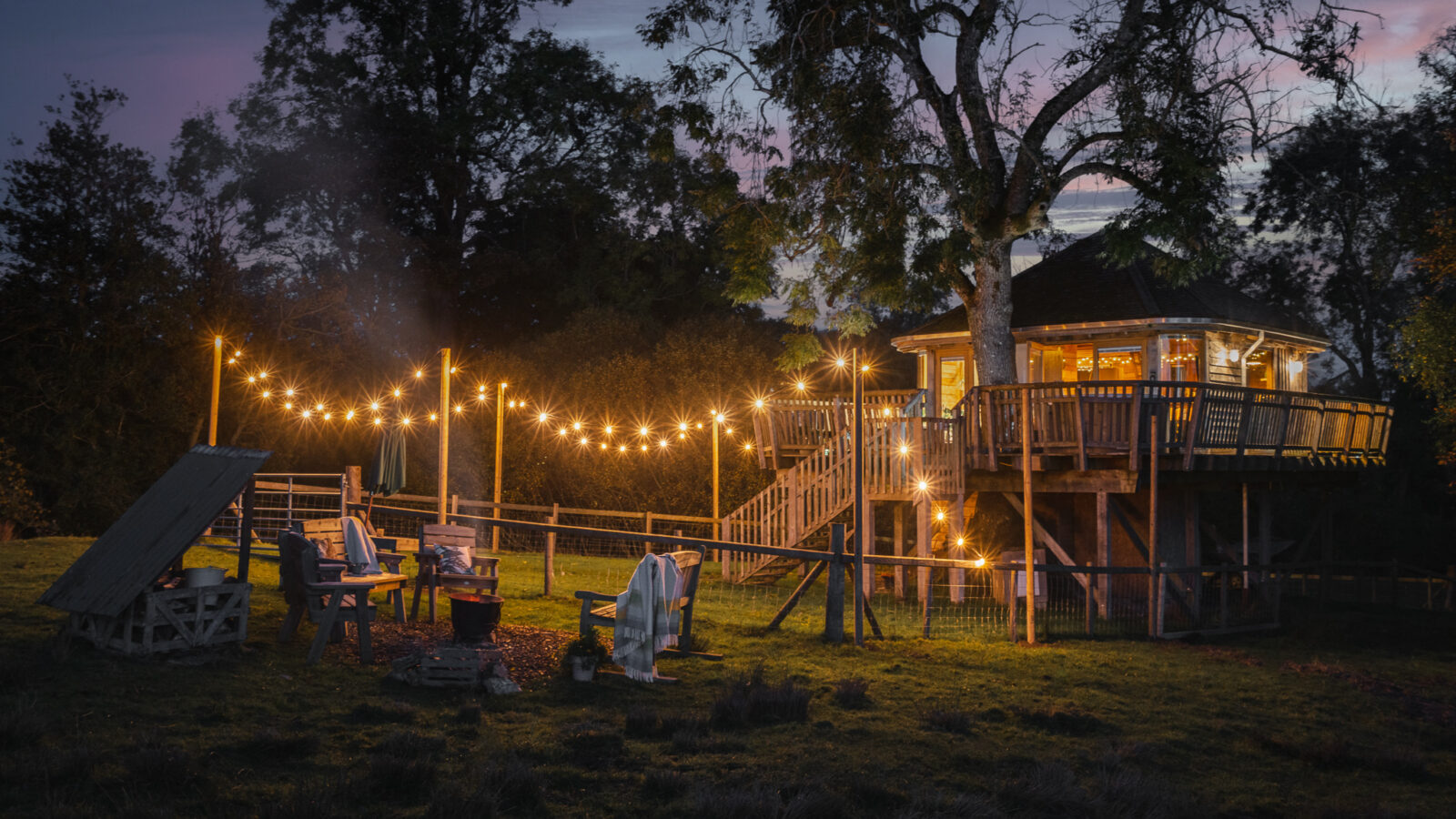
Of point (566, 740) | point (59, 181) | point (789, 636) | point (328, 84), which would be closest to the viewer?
point (566, 740)

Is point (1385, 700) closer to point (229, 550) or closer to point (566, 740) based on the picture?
point (566, 740)

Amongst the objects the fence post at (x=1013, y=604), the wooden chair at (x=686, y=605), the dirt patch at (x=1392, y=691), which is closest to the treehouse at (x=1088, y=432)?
the fence post at (x=1013, y=604)

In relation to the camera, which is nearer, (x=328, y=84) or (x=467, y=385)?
(x=467, y=385)

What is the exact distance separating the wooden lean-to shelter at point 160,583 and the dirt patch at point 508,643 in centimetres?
129

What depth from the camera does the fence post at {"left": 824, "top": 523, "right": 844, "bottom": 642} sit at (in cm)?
1191

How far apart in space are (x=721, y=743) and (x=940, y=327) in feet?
59.2

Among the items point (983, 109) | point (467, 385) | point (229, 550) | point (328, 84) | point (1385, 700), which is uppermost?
point (328, 84)

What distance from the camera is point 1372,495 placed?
104 ft

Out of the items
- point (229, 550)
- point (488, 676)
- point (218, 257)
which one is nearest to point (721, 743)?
point (488, 676)

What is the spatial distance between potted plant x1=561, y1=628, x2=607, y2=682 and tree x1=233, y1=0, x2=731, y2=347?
26.2 metres

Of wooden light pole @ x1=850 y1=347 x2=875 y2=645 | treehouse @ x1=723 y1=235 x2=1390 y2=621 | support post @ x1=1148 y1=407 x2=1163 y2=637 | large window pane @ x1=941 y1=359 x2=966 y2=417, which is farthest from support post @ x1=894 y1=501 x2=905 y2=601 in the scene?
wooden light pole @ x1=850 y1=347 x2=875 y2=645

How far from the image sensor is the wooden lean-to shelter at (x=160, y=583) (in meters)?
8.60

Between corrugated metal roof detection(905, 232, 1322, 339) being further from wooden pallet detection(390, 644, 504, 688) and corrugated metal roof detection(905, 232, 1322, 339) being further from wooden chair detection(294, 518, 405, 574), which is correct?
wooden pallet detection(390, 644, 504, 688)

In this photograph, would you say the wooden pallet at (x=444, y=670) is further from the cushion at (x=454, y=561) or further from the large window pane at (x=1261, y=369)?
the large window pane at (x=1261, y=369)
